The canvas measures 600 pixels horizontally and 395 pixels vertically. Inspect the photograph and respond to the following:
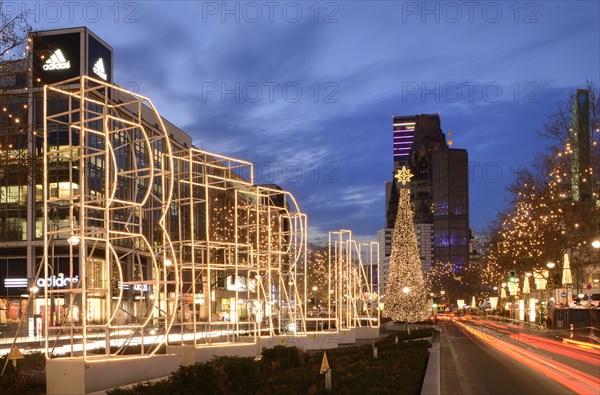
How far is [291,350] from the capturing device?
23.5m

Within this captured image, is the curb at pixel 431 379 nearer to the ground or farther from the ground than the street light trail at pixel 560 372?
farther from the ground

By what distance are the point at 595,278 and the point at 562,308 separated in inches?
1327

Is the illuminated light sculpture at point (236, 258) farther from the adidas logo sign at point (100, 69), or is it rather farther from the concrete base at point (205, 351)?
the adidas logo sign at point (100, 69)

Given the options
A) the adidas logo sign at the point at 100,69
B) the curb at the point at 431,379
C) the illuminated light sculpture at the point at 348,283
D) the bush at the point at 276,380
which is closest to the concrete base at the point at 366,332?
the illuminated light sculpture at the point at 348,283

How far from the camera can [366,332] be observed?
4628 centimetres

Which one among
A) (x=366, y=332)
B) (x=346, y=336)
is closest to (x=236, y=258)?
(x=346, y=336)

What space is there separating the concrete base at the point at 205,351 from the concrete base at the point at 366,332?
21669mm

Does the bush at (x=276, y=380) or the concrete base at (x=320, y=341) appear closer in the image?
the bush at (x=276, y=380)

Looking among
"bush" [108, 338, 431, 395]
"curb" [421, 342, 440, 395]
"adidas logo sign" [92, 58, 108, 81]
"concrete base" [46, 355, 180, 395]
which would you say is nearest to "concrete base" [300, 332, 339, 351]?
"curb" [421, 342, 440, 395]

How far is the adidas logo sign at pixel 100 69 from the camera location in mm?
68688

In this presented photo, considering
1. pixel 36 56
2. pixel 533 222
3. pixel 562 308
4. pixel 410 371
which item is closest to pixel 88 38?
pixel 533 222

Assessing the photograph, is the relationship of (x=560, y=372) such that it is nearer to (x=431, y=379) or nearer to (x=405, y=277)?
(x=431, y=379)

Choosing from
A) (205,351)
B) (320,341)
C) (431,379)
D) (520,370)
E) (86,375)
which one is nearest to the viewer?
(86,375)

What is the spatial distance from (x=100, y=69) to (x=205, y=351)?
52.3 metres
